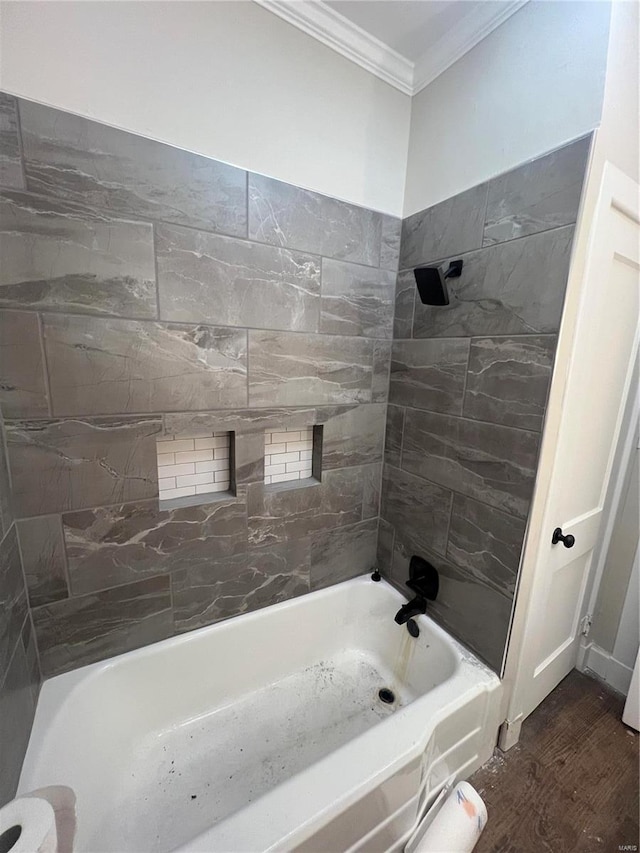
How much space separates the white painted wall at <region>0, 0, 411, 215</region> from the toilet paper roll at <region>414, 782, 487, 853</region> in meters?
2.11

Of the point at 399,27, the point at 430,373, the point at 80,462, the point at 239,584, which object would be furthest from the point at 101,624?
the point at 399,27

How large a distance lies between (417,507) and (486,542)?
1.13ft

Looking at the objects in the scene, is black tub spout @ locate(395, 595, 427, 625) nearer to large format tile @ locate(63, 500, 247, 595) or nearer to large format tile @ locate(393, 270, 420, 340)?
large format tile @ locate(63, 500, 247, 595)

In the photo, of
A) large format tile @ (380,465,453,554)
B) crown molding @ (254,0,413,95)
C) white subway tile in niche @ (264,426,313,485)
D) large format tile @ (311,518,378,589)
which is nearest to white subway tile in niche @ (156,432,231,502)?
white subway tile in niche @ (264,426,313,485)

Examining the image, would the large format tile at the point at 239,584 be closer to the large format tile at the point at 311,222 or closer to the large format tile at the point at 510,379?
the large format tile at the point at 510,379

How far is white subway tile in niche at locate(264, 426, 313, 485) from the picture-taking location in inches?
59.7

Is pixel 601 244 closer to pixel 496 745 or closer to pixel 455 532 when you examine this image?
pixel 455 532

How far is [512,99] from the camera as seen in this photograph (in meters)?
1.09

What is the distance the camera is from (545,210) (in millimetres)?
1012

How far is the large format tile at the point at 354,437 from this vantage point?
155 cm

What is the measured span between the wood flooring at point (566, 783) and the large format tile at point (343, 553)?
0.86 meters

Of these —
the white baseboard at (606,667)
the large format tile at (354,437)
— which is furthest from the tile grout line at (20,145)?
the white baseboard at (606,667)

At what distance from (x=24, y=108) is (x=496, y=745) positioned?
2625 millimetres

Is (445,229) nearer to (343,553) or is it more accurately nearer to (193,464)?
(193,464)
